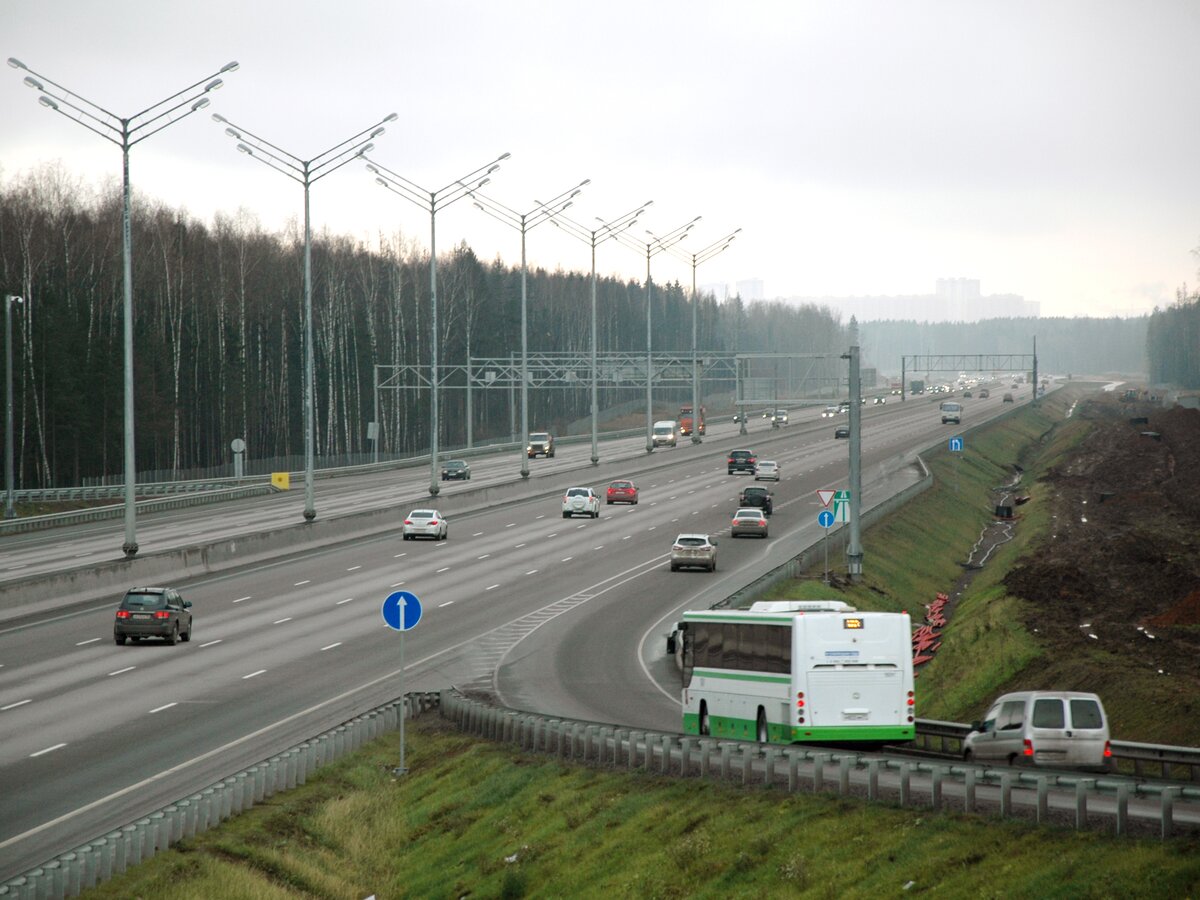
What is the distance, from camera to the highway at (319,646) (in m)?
24.0

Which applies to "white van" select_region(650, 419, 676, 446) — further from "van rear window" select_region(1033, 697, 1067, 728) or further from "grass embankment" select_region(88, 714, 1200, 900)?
"van rear window" select_region(1033, 697, 1067, 728)

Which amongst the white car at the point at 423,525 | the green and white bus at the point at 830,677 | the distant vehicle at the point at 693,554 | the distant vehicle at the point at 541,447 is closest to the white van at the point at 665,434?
the distant vehicle at the point at 541,447

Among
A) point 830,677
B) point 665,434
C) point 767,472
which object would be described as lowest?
point 767,472

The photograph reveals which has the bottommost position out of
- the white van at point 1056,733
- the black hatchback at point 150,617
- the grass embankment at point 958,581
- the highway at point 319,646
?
the grass embankment at point 958,581

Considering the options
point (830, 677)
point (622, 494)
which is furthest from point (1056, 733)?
point (622, 494)

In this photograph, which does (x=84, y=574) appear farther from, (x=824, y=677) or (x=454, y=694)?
(x=824, y=677)

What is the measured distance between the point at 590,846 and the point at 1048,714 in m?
6.26

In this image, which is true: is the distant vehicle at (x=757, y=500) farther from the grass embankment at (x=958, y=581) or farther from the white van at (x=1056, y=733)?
the white van at (x=1056, y=733)

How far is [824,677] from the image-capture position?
22.2 m

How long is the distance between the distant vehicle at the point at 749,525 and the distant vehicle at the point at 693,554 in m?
10.3

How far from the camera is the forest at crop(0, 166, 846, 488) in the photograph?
89438 millimetres

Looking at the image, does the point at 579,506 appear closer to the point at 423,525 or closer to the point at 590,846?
the point at 423,525

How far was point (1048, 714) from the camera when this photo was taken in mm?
20359

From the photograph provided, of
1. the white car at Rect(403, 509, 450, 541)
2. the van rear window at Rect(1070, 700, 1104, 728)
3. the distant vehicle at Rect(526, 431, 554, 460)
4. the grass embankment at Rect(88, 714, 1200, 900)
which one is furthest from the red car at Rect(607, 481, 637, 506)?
the van rear window at Rect(1070, 700, 1104, 728)
